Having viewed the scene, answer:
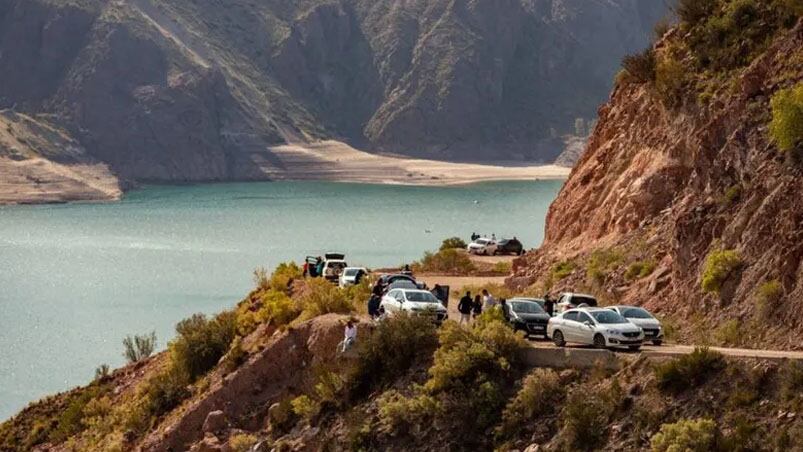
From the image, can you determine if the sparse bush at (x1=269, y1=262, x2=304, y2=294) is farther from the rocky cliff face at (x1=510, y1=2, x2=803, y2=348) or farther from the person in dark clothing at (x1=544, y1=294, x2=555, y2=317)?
the person in dark clothing at (x1=544, y1=294, x2=555, y2=317)

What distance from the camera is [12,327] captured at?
76250 mm

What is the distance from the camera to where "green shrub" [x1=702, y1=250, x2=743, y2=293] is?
2930cm

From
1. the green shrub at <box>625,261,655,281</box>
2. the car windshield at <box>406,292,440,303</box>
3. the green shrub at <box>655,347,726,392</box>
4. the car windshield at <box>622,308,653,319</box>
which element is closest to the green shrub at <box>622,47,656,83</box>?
the green shrub at <box>625,261,655,281</box>

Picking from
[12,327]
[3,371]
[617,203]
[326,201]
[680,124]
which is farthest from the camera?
[326,201]

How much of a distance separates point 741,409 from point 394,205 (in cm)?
15759

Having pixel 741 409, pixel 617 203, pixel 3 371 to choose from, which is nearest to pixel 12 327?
pixel 3 371

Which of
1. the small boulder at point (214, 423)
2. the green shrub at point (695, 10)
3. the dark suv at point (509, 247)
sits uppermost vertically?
the green shrub at point (695, 10)

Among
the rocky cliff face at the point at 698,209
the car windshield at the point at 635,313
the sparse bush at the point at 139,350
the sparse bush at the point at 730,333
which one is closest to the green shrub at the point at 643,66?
the rocky cliff face at the point at 698,209

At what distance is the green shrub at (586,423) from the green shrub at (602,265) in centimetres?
1139

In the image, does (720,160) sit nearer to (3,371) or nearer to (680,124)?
(680,124)

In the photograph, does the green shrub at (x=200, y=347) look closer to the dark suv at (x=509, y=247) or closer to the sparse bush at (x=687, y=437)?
the sparse bush at (x=687, y=437)

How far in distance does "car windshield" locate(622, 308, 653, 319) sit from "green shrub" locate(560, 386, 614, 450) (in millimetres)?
4765

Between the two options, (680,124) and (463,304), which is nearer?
(463,304)

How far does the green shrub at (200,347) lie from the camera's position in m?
36.2
